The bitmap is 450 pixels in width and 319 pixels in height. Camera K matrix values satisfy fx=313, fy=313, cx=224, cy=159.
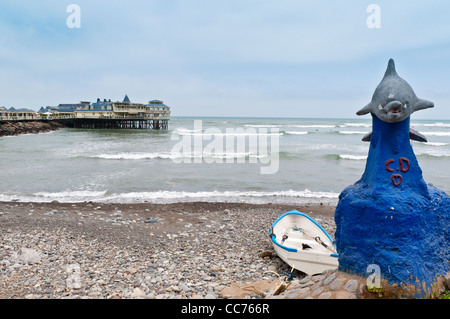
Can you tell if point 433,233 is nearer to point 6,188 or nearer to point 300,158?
point 6,188

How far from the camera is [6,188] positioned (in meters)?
15.6

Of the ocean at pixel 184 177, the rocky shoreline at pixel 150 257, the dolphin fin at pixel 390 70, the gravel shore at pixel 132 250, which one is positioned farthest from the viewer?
the ocean at pixel 184 177

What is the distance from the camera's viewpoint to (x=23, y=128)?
55.8 m

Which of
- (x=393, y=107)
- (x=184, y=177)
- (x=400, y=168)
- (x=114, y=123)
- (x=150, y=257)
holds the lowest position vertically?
(x=150, y=257)

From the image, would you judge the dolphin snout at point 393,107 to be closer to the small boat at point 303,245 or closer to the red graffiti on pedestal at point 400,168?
the red graffiti on pedestal at point 400,168

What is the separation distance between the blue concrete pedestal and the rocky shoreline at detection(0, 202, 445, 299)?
30 cm

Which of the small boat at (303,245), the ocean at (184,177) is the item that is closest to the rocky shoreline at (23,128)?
the ocean at (184,177)

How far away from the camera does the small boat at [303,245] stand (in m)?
6.73

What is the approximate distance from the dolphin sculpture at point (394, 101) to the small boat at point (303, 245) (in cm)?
346

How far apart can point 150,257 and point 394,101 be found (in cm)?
629

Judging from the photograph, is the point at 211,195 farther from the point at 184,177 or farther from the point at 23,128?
the point at 23,128

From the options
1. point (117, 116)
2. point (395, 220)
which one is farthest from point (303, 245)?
point (117, 116)

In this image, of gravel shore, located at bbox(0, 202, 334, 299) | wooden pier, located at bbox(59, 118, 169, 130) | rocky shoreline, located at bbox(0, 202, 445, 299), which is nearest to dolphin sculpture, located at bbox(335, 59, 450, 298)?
rocky shoreline, located at bbox(0, 202, 445, 299)

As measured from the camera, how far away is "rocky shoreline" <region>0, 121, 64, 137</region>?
2035 inches
